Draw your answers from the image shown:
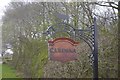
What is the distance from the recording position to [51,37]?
4.79m

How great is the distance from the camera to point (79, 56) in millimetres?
4402

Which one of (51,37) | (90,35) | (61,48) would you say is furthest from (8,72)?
(90,35)

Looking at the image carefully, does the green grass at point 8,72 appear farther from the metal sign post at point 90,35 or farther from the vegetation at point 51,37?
the metal sign post at point 90,35

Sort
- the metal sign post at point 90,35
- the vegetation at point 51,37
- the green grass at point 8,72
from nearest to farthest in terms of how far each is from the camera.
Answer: the metal sign post at point 90,35, the vegetation at point 51,37, the green grass at point 8,72

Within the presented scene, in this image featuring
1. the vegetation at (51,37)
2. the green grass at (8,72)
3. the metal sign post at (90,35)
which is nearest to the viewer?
the metal sign post at (90,35)

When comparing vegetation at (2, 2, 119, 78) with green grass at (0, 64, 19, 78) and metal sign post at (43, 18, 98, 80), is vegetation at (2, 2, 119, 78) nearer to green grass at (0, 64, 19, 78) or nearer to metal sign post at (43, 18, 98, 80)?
green grass at (0, 64, 19, 78)

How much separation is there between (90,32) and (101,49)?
56 centimetres

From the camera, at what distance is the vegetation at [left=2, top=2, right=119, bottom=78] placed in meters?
4.28

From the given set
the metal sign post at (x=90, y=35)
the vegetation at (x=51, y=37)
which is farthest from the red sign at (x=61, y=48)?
the vegetation at (x=51, y=37)

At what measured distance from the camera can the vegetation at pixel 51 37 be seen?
4.28m

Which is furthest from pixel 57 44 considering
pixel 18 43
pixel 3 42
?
pixel 3 42

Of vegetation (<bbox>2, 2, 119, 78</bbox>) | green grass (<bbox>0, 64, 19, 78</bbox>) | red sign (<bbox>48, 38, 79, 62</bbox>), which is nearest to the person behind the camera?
red sign (<bbox>48, 38, 79, 62</bbox>)

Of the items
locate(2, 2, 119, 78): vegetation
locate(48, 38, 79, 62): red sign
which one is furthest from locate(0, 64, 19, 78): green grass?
locate(48, 38, 79, 62): red sign

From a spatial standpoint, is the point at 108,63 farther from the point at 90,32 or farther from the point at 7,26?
the point at 7,26
